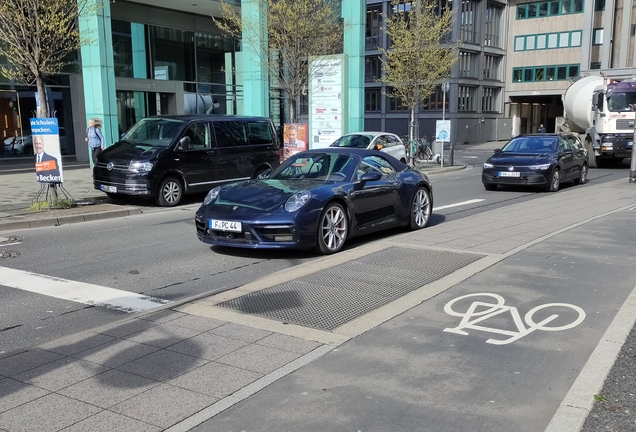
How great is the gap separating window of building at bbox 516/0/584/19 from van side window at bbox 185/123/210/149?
174 ft

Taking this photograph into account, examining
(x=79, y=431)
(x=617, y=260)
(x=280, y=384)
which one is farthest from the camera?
(x=617, y=260)

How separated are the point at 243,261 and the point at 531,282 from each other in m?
3.60

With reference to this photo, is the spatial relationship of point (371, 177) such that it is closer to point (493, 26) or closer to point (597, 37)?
point (597, 37)

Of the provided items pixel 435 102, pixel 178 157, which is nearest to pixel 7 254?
pixel 178 157

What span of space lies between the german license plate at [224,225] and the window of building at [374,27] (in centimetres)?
5200

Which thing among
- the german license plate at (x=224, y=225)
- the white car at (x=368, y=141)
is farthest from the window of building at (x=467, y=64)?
the german license plate at (x=224, y=225)

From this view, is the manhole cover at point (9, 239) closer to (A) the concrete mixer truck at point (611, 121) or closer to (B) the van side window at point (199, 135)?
(B) the van side window at point (199, 135)

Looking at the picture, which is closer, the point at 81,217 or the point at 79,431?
the point at 79,431

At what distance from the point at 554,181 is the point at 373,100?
43768 mm

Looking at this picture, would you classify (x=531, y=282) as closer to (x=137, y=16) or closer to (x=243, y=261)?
(x=243, y=261)

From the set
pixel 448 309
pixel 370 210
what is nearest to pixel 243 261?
pixel 370 210

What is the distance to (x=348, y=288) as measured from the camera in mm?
6121

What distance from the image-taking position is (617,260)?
7316mm

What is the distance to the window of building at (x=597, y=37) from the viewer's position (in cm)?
5539
